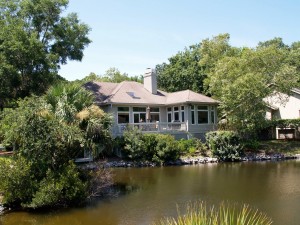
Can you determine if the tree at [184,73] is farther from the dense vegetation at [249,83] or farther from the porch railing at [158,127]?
the porch railing at [158,127]

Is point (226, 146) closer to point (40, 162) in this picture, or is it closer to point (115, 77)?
point (40, 162)

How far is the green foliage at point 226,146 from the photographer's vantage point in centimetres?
2511

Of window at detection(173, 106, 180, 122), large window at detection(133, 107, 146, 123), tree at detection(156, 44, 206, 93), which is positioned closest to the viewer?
large window at detection(133, 107, 146, 123)

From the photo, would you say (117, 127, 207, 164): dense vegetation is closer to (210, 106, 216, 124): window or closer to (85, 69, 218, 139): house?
(85, 69, 218, 139): house

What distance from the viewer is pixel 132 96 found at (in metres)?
29.3

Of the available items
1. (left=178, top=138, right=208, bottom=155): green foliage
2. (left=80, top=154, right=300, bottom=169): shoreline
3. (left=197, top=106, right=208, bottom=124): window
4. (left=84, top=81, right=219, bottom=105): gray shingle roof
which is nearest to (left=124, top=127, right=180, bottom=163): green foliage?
(left=80, top=154, right=300, bottom=169): shoreline

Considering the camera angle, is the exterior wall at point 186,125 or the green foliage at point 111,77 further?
the green foliage at point 111,77

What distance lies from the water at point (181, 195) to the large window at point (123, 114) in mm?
7206

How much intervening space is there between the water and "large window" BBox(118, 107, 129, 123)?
7.21 m

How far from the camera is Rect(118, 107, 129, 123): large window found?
2802 centimetres

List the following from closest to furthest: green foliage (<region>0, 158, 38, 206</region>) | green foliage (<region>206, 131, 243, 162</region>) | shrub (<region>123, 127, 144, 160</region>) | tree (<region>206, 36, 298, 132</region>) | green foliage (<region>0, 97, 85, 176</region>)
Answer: green foliage (<region>0, 158, 38, 206</region>) → green foliage (<region>0, 97, 85, 176</region>) → shrub (<region>123, 127, 144, 160</region>) → green foliage (<region>206, 131, 243, 162</region>) → tree (<region>206, 36, 298, 132</region>)

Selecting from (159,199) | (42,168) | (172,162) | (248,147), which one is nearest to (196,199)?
(159,199)

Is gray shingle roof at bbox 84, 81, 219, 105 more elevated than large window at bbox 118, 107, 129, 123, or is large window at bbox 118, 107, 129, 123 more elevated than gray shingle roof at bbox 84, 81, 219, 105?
gray shingle roof at bbox 84, 81, 219, 105

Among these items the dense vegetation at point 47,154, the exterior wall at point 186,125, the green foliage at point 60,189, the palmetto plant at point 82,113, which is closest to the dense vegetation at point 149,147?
the exterior wall at point 186,125
